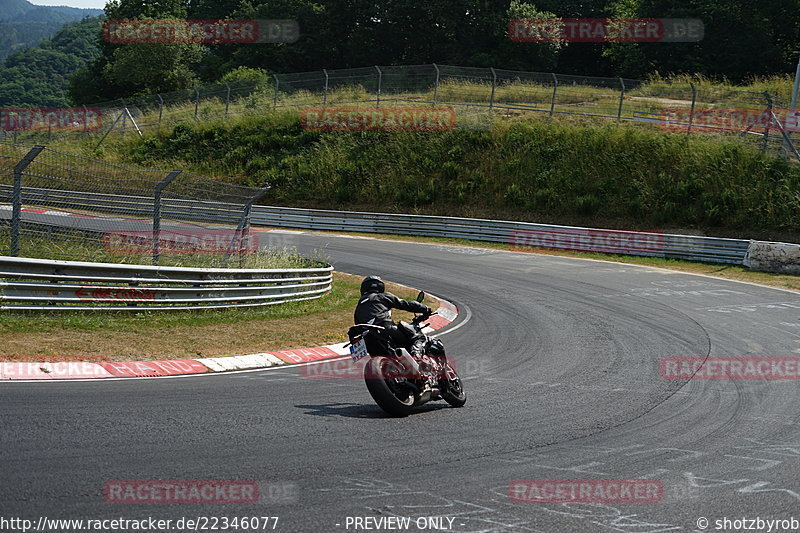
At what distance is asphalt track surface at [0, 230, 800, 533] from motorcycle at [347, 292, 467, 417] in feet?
0.71

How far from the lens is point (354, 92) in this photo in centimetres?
4088

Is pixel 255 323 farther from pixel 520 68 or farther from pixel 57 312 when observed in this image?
pixel 520 68

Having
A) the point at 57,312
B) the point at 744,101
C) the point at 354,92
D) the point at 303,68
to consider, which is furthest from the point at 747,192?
the point at 303,68

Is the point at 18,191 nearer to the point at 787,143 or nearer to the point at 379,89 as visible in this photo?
the point at 787,143

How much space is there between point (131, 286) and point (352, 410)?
5751 millimetres

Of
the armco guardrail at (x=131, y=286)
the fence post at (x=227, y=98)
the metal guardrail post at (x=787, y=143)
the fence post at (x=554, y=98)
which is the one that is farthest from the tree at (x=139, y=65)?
the armco guardrail at (x=131, y=286)

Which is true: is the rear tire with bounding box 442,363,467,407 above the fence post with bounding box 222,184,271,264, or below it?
below

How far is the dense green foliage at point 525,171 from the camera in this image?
29.8m

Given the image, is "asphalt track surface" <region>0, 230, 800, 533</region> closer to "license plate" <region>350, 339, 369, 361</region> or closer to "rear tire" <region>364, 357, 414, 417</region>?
"rear tire" <region>364, 357, 414, 417</region>

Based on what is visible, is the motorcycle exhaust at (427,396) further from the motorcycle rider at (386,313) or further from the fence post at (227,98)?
the fence post at (227,98)

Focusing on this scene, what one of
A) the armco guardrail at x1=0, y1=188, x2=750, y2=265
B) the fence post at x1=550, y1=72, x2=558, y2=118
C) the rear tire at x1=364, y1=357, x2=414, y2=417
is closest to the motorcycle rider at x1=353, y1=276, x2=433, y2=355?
the rear tire at x1=364, y1=357, x2=414, y2=417

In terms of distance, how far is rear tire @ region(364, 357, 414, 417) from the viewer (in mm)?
8039

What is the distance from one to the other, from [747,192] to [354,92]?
20.4m

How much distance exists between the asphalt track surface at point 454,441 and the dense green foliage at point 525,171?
57.9 feet
